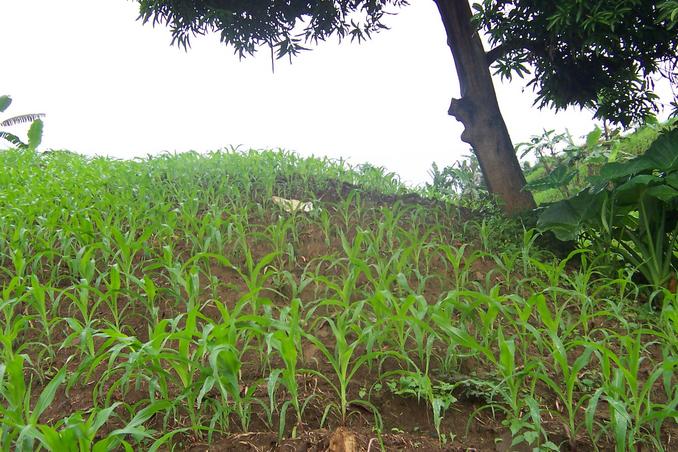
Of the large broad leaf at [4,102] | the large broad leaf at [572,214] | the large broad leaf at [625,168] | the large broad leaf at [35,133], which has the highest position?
the large broad leaf at [4,102]

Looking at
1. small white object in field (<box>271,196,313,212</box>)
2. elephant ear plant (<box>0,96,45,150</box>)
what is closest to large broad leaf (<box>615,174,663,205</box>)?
small white object in field (<box>271,196,313,212</box>)

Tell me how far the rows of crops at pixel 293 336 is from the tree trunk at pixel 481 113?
0.51m

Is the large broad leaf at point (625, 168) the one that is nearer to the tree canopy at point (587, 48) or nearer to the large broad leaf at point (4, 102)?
the tree canopy at point (587, 48)

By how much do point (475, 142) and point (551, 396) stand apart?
3.44m

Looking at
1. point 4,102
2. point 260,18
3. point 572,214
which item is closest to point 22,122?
point 4,102

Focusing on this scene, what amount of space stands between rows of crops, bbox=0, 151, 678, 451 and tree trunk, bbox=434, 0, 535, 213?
1.66 ft

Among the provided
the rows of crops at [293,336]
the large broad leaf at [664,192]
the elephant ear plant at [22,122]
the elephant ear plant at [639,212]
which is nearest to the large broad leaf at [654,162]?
the elephant ear plant at [639,212]

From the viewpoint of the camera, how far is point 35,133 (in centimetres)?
1559

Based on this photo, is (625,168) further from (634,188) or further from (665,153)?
(665,153)

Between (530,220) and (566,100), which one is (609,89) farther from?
(530,220)

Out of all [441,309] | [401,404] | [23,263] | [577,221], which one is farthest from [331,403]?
[577,221]

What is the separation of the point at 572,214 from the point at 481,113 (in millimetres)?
1545

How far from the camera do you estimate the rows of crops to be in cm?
230

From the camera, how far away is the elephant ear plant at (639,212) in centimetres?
442
